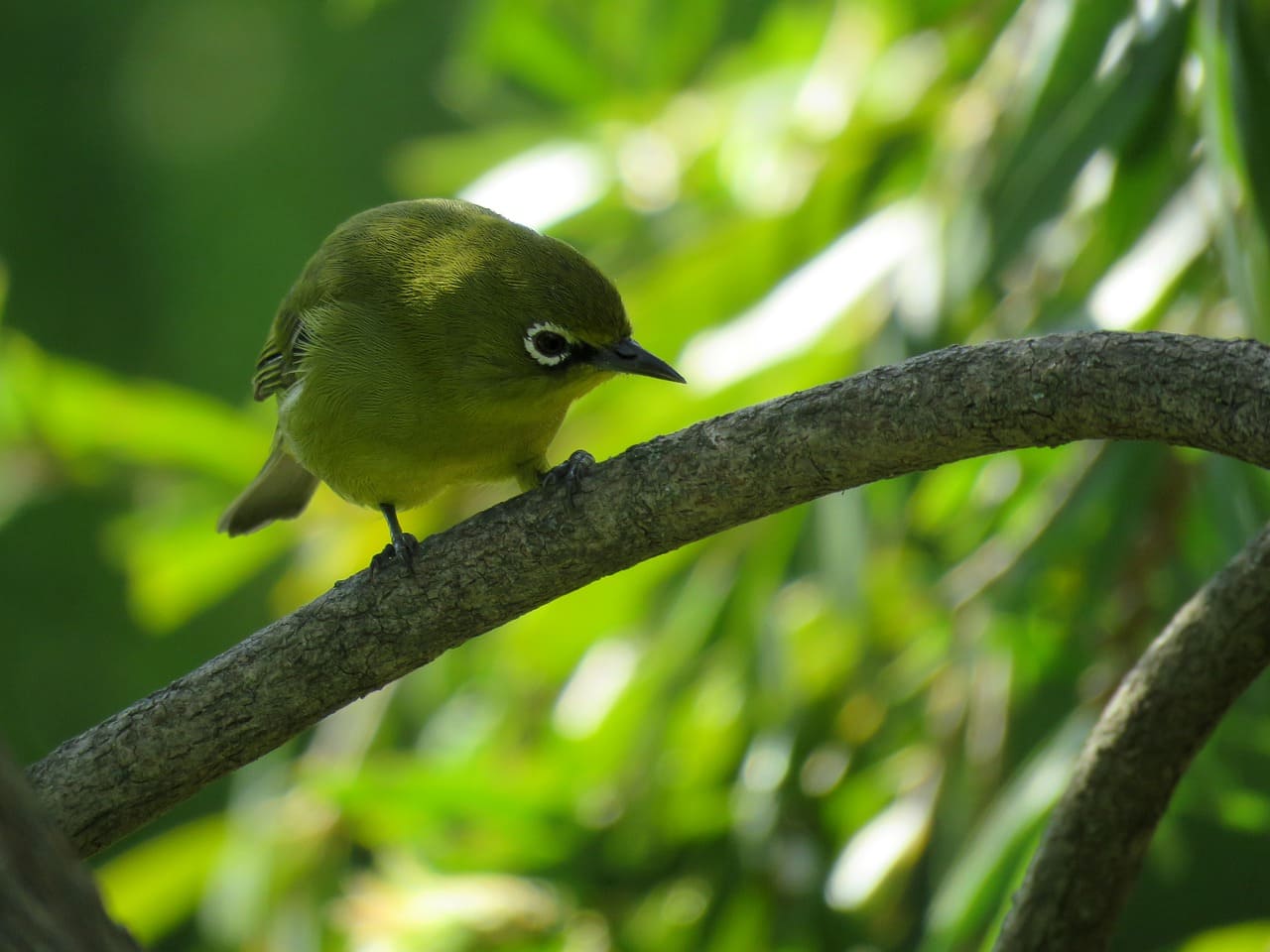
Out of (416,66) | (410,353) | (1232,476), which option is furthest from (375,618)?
(416,66)

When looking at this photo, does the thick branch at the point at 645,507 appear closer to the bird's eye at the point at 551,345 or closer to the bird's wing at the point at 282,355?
the bird's eye at the point at 551,345

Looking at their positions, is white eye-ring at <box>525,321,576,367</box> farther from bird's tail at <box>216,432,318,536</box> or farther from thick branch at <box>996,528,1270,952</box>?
thick branch at <box>996,528,1270,952</box>

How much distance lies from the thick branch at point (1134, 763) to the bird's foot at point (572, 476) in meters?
0.87

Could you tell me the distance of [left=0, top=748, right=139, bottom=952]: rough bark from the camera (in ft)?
4.05

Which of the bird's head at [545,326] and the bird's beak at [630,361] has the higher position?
the bird's head at [545,326]

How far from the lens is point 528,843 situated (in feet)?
13.0

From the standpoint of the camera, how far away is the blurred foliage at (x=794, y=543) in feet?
10.5

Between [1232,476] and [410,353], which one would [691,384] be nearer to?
[410,353]

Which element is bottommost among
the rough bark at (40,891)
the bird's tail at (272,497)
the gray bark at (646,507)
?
the rough bark at (40,891)

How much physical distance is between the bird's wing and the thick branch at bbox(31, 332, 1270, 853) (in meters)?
1.24

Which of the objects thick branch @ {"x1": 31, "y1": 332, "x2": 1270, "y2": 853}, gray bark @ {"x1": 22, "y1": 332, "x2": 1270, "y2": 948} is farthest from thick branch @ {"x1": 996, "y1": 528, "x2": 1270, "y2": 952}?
thick branch @ {"x1": 31, "y1": 332, "x2": 1270, "y2": 853}

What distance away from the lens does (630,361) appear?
2.87 metres

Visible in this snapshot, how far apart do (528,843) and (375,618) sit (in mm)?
1997

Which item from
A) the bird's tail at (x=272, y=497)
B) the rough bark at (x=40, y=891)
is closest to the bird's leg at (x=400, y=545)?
the bird's tail at (x=272, y=497)
